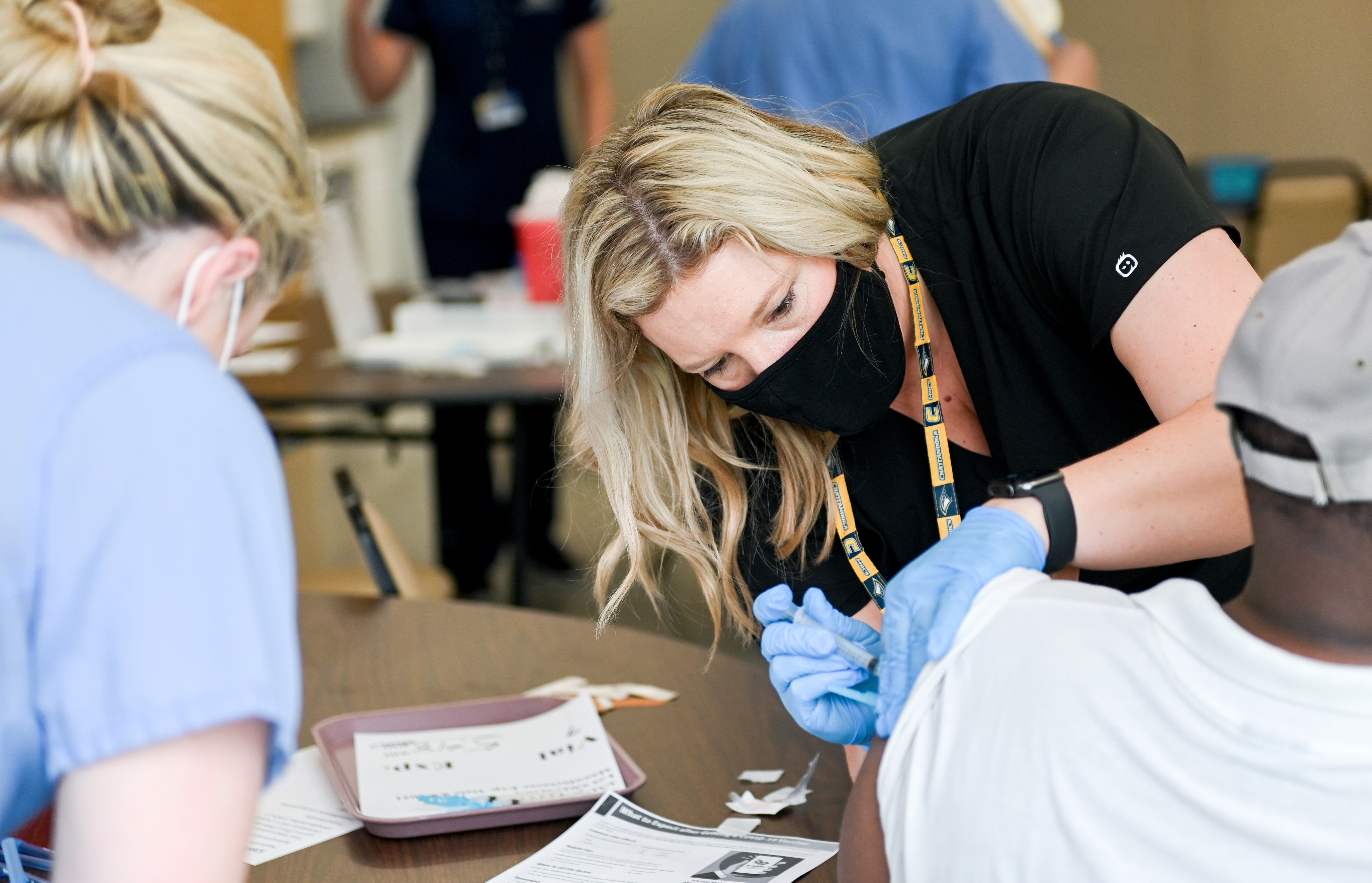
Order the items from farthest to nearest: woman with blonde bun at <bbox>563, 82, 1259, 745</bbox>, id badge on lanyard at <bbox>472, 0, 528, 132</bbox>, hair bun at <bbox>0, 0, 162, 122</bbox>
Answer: id badge on lanyard at <bbox>472, 0, 528, 132</bbox>
woman with blonde bun at <bbox>563, 82, 1259, 745</bbox>
hair bun at <bbox>0, 0, 162, 122</bbox>

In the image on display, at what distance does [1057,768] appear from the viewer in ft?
2.41

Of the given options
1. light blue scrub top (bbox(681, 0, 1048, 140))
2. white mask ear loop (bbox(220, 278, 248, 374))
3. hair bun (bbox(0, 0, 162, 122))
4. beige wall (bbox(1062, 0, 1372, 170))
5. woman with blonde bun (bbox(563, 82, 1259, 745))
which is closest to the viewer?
hair bun (bbox(0, 0, 162, 122))

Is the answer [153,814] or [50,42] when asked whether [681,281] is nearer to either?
[50,42]

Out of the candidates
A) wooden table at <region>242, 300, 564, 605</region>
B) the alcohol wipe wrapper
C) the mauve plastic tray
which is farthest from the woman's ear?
A: wooden table at <region>242, 300, 564, 605</region>

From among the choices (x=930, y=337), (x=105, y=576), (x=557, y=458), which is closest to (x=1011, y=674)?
(x=105, y=576)

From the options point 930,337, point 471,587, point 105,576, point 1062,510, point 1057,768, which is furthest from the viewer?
point 471,587

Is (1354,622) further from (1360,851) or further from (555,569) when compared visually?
(555,569)

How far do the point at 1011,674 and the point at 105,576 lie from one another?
1.65ft

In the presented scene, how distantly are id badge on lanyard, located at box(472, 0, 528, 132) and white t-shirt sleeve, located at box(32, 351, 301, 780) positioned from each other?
3.01 m

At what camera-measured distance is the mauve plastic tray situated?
111 cm

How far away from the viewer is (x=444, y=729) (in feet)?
4.27

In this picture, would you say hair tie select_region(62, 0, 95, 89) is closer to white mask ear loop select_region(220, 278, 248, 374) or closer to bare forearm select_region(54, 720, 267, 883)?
white mask ear loop select_region(220, 278, 248, 374)

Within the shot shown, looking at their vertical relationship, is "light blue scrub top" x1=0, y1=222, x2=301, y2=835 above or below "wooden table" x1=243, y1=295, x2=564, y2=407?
above

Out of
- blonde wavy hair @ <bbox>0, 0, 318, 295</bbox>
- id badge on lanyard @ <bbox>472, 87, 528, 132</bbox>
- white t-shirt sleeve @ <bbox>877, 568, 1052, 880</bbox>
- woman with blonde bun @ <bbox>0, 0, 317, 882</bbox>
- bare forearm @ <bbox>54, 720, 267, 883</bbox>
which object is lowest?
id badge on lanyard @ <bbox>472, 87, 528, 132</bbox>
